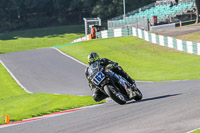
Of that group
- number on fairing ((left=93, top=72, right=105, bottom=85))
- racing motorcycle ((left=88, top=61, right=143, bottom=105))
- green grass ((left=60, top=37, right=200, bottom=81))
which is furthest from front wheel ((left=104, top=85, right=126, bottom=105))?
green grass ((left=60, top=37, right=200, bottom=81))

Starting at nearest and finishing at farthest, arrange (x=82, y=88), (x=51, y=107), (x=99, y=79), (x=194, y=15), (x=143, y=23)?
(x=99, y=79) → (x=51, y=107) → (x=82, y=88) → (x=143, y=23) → (x=194, y=15)

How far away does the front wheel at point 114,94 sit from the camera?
1146 cm

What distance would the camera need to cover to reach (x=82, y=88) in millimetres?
22094

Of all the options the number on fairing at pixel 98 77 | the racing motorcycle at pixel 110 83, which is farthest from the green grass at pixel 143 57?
the number on fairing at pixel 98 77

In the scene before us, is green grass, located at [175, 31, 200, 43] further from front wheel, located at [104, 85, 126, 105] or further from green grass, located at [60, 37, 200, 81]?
front wheel, located at [104, 85, 126, 105]

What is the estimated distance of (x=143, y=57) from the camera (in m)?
34.1

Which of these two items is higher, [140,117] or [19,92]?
[140,117]

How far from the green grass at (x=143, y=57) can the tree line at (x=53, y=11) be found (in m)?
37.3

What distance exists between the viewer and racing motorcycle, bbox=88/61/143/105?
11477 mm

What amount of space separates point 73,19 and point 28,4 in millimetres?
9660

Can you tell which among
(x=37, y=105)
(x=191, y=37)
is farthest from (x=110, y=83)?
(x=191, y=37)

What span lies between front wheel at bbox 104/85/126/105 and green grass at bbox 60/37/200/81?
408 inches

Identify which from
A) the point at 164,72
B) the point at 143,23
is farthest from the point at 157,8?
the point at 164,72

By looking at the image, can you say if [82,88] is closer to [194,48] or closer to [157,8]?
[194,48]
